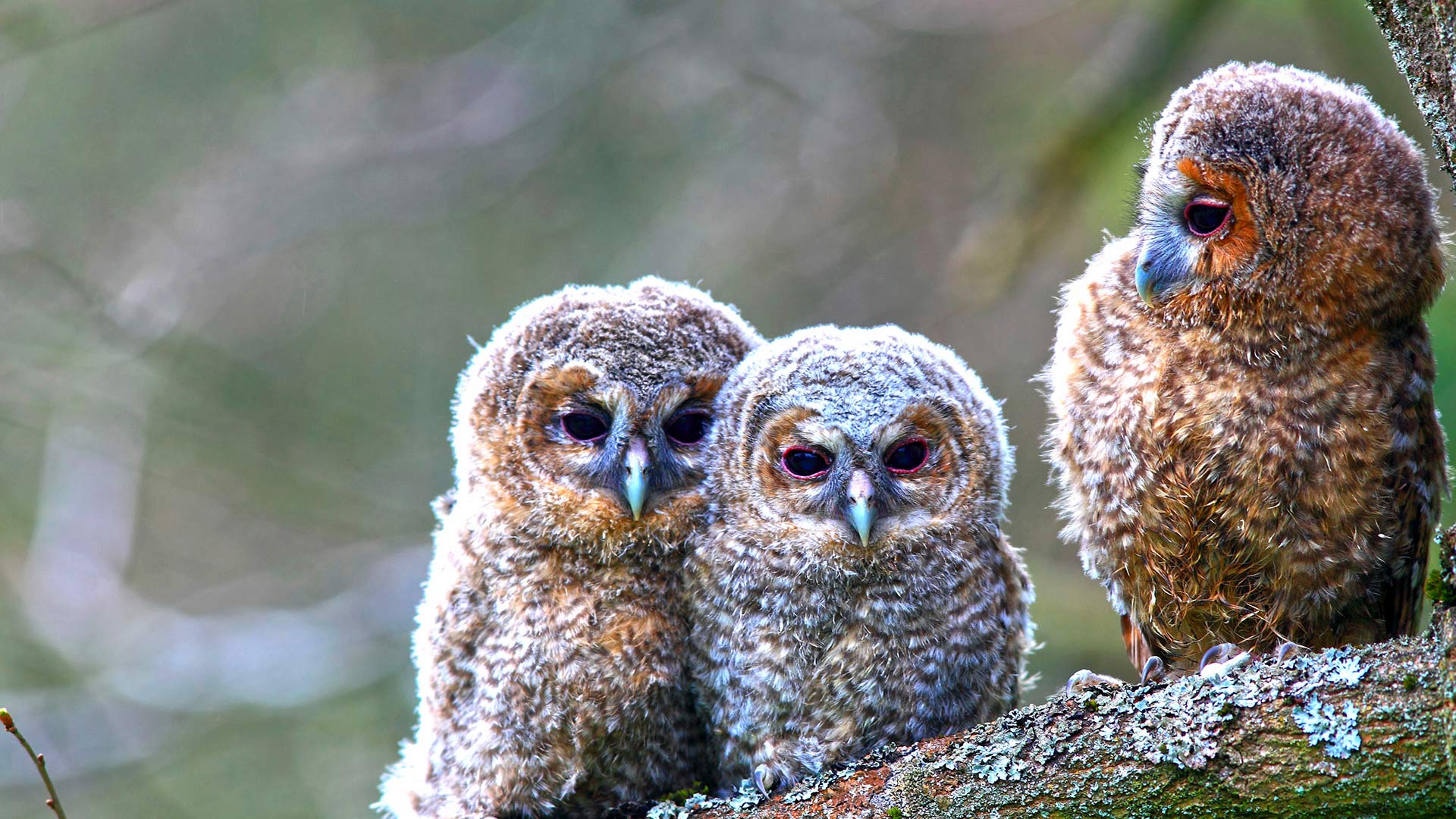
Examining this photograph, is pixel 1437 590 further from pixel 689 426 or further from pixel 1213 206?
pixel 689 426

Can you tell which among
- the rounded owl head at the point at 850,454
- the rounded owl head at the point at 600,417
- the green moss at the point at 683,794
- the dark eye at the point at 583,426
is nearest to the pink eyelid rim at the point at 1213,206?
the rounded owl head at the point at 850,454

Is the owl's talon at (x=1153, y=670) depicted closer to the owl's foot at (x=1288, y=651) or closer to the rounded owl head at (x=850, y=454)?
the owl's foot at (x=1288, y=651)

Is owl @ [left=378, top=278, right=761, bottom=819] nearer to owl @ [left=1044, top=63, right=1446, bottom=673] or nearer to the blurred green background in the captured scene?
owl @ [left=1044, top=63, right=1446, bottom=673]

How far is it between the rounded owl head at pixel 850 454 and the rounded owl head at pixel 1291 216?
569 mm

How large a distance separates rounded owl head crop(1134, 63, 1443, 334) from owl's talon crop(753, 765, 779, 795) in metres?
1.24

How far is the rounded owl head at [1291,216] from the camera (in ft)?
→ 7.59

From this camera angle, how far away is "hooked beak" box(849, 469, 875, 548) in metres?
2.63

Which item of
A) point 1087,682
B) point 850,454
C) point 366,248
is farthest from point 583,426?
point 366,248

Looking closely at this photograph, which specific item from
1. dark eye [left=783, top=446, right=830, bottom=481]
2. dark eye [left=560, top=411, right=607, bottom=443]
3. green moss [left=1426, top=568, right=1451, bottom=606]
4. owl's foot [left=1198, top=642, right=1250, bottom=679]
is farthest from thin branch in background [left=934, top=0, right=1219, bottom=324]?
green moss [left=1426, top=568, right=1451, bottom=606]

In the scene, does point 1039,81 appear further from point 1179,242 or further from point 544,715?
point 544,715

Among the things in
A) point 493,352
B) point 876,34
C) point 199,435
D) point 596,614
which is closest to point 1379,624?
point 596,614

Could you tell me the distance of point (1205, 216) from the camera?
7.98ft

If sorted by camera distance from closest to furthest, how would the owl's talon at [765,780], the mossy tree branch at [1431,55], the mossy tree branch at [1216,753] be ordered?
1. the mossy tree branch at [1216,753]
2. the mossy tree branch at [1431,55]
3. the owl's talon at [765,780]

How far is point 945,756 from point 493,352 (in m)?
1.50
